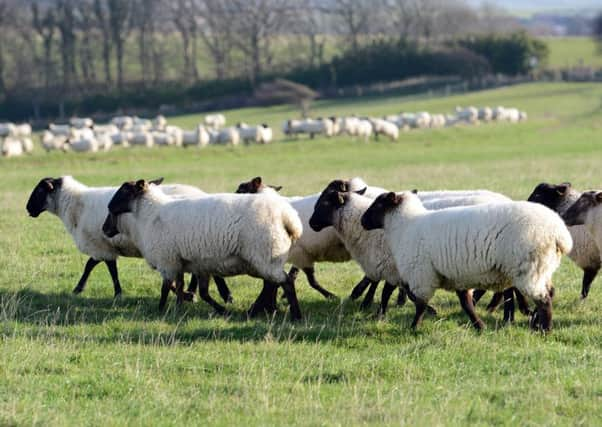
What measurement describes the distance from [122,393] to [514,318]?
4.90m

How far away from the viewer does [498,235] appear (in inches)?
361

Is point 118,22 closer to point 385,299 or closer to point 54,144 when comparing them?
point 54,144

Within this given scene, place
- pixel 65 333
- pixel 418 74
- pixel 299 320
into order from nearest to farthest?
pixel 65 333 → pixel 299 320 → pixel 418 74

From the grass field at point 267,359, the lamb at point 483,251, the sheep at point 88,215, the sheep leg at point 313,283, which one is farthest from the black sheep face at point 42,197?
the lamb at point 483,251

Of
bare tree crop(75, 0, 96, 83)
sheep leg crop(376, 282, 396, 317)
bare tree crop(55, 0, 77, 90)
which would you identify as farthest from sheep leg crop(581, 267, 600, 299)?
bare tree crop(75, 0, 96, 83)

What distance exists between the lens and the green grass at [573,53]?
90688 mm

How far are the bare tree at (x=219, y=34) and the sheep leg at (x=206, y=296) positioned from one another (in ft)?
261

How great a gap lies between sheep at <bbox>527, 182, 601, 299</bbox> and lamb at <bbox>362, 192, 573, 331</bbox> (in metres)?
1.84

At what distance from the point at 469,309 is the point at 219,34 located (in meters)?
92.3

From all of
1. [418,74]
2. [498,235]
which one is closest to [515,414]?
[498,235]

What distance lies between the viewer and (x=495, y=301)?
10836mm

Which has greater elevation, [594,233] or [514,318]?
[594,233]

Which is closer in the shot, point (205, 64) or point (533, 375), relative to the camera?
point (533, 375)

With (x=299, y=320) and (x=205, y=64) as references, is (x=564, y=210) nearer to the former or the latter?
(x=299, y=320)
